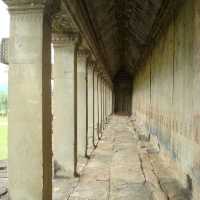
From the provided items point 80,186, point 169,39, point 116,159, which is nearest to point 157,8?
point 169,39

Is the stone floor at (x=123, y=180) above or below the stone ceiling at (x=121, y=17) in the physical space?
below

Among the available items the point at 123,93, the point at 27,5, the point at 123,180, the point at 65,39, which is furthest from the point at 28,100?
the point at 123,93

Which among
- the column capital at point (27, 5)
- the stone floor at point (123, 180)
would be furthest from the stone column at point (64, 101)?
the column capital at point (27, 5)

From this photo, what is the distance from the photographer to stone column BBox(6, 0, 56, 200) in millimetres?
4254

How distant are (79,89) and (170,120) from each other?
289cm

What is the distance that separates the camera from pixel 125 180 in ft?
22.6

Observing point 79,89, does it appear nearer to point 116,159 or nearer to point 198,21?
point 116,159

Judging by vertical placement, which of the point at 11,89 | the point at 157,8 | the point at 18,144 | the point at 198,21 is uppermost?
the point at 157,8

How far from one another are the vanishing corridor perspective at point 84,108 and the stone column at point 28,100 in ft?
0.05

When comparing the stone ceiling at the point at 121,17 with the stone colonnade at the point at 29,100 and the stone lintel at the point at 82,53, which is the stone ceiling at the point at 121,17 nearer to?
the stone lintel at the point at 82,53

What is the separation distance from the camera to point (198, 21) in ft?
17.5

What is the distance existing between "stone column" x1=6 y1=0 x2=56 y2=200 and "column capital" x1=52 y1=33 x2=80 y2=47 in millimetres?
2451

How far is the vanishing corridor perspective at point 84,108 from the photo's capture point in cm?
428

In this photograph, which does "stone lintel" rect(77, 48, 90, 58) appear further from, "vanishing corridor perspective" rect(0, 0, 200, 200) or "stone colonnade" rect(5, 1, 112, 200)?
"stone colonnade" rect(5, 1, 112, 200)
